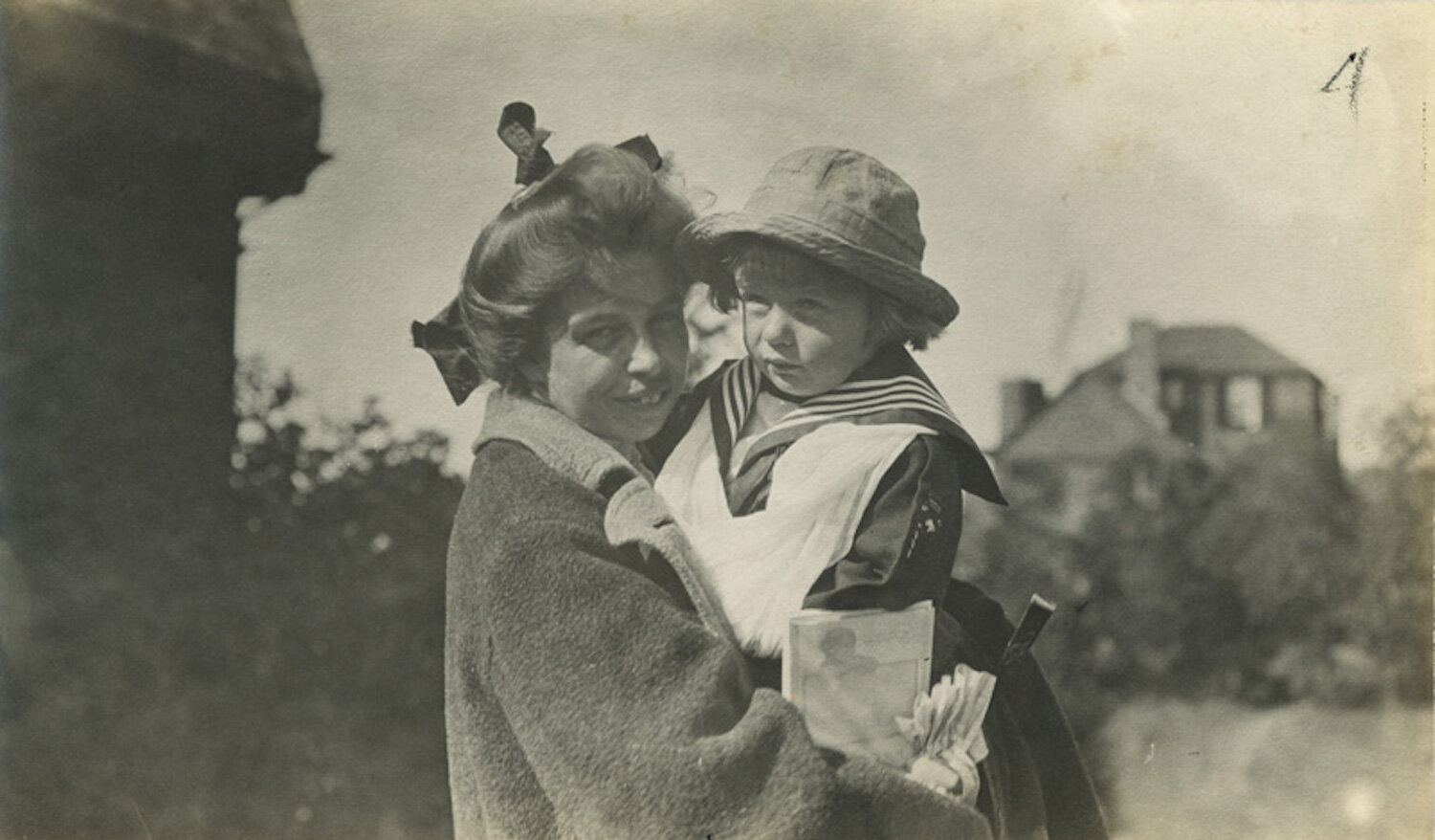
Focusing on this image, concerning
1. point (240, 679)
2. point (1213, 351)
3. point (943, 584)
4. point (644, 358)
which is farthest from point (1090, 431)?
point (240, 679)

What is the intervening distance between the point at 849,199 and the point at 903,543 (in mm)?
1134

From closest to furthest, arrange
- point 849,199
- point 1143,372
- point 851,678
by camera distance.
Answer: point 851,678, point 849,199, point 1143,372

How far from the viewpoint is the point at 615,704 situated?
4.32m

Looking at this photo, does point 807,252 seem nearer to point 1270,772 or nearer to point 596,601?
point 596,601

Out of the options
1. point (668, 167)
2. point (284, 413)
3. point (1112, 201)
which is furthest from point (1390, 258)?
point (284, 413)

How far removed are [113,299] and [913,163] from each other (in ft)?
8.89

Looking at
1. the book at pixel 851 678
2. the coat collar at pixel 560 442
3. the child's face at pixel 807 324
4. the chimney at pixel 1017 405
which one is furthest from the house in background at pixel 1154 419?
the coat collar at pixel 560 442

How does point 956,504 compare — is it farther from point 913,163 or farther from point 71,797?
point 71,797

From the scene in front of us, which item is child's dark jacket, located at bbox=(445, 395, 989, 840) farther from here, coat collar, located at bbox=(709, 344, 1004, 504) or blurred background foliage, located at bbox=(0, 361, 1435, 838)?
coat collar, located at bbox=(709, 344, 1004, 504)

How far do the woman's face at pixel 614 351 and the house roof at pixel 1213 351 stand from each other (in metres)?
1.58

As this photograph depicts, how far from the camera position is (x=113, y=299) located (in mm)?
4781

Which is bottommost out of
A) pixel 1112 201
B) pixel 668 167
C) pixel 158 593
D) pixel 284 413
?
Answer: pixel 158 593

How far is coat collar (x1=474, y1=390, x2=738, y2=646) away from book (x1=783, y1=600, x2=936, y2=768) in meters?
0.24

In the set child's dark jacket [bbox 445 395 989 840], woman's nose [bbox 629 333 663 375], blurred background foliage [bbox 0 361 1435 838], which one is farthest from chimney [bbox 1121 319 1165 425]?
woman's nose [bbox 629 333 663 375]
